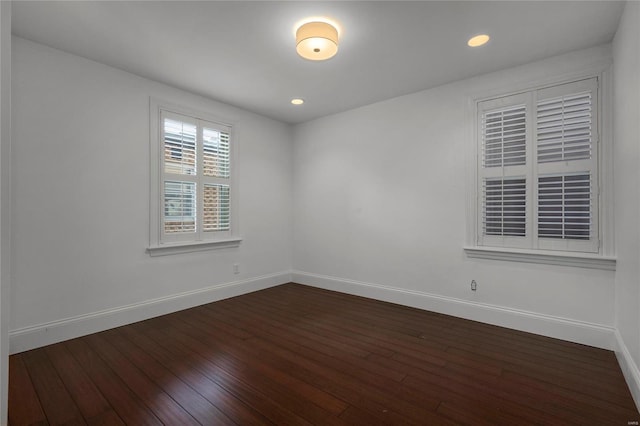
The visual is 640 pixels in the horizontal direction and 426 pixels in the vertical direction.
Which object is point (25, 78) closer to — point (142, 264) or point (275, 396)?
point (142, 264)

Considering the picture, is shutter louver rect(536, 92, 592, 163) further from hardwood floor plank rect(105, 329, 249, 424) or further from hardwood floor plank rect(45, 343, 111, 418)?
hardwood floor plank rect(45, 343, 111, 418)

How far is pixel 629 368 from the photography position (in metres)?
2.09

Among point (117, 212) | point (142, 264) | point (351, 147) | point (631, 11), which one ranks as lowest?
point (142, 264)

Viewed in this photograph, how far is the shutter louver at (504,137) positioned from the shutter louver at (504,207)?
0.21 metres

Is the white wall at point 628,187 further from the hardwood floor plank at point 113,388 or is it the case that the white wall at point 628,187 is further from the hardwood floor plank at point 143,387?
the hardwood floor plank at point 113,388

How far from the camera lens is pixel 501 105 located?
3230mm

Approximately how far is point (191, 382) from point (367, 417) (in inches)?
49.7

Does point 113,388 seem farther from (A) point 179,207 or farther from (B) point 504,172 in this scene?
(B) point 504,172

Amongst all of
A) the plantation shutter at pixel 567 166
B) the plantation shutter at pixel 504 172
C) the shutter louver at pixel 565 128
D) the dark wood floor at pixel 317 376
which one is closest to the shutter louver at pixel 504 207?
the plantation shutter at pixel 504 172

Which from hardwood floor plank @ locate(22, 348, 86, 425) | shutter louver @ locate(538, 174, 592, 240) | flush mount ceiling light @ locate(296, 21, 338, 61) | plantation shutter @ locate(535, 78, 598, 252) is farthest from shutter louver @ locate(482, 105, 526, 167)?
hardwood floor plank @ locate(22, 348, 86, 425)

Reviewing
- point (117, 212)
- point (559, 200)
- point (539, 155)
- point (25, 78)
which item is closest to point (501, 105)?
point (539, 155)

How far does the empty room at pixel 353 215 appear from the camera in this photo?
2047 mm

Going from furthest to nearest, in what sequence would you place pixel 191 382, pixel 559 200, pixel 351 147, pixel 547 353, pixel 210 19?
pixel 351 147
pixel 559 200
pixel 547 353
pixel 210 19
pixel 191 382

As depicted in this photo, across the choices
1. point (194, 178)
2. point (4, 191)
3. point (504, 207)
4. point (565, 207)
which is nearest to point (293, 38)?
point (194, 178)
